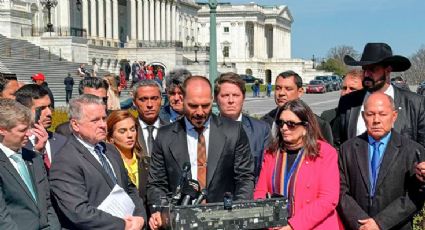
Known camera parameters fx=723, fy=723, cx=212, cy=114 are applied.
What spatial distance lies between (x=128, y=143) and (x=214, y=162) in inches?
48.6

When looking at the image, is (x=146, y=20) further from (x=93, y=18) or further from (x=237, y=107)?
(x=237, y=107)

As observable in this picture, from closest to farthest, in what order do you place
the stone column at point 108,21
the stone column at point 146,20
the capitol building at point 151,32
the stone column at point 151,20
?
1. the capitol building at point 151,32
2. the stone column at point 108,21
3. the stone column at point 146,20
4. the stone column at point 151,20

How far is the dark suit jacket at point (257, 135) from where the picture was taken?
7.41 metres

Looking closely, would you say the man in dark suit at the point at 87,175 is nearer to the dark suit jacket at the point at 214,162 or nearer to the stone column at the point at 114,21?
the dark suit jacket at the point at 214,162

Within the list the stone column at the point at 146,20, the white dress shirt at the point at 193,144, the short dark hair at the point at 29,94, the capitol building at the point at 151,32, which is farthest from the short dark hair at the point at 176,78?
the stone column at the point at 146,20

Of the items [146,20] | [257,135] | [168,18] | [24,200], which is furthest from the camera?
[168,18]

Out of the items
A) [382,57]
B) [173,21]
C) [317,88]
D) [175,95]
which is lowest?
[317,88]

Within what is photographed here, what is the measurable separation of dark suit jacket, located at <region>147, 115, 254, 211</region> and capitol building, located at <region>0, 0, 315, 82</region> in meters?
44.6

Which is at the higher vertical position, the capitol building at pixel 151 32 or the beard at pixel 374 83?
the capitol building at pixel 151 32

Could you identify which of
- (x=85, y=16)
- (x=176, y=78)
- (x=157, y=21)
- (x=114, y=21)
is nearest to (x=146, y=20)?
(x=157, y=21)

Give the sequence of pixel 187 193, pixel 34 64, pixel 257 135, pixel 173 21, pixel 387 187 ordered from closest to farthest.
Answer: pixel 187 193, pixel 387 187, pixel 257 135, pixel 34 64, pixel 173 21

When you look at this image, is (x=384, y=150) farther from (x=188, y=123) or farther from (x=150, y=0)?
(x=150, y=0)

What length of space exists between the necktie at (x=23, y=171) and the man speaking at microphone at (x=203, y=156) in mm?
1004

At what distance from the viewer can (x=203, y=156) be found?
6.11m
